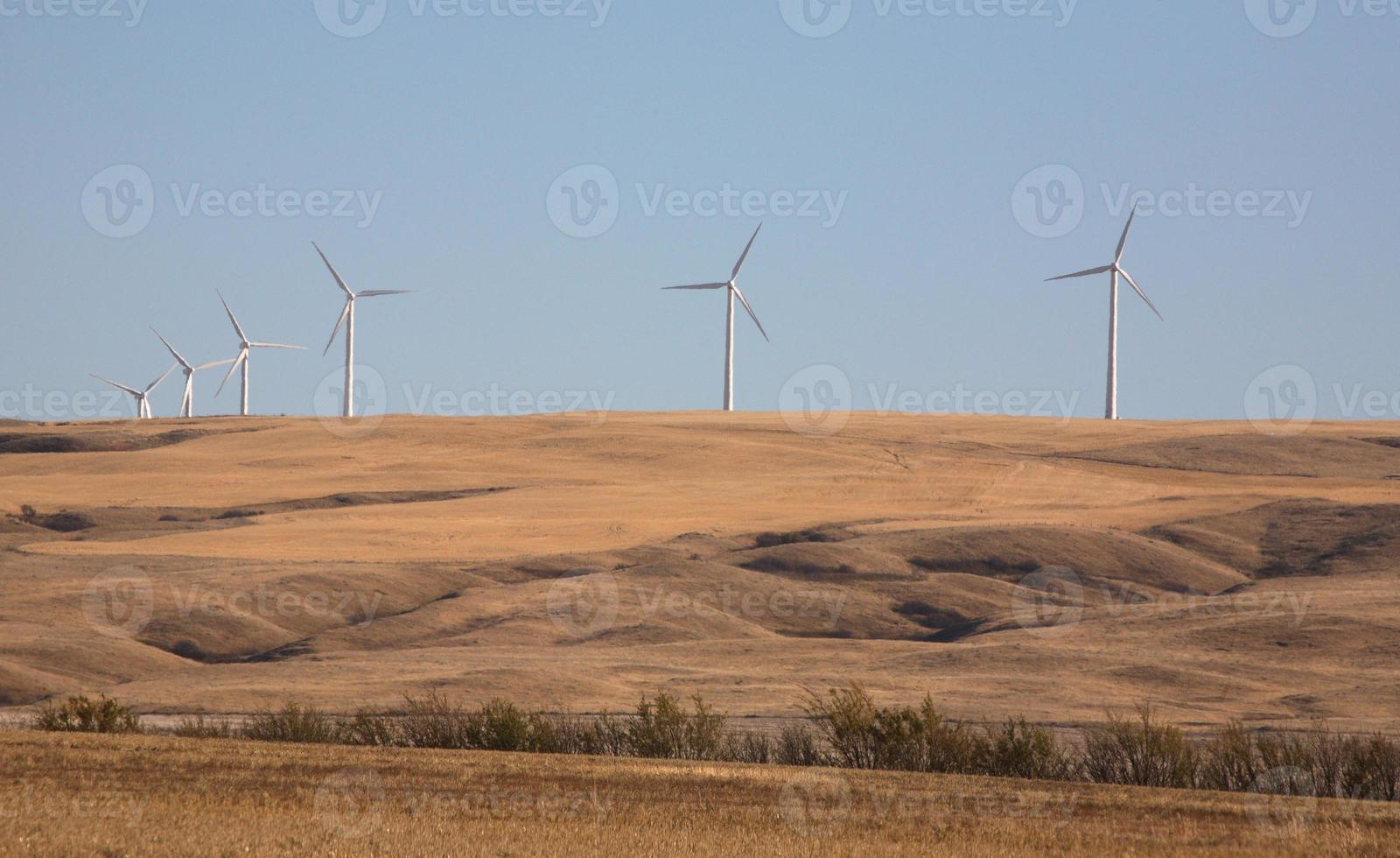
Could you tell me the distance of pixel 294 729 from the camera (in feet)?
94.7

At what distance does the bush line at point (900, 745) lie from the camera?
2508 centimetres

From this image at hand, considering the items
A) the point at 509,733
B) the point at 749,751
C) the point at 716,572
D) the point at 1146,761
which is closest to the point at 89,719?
the point at 509,733

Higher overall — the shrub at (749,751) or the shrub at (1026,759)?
the shrub at (1026,759)

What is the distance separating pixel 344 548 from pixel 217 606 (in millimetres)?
12386

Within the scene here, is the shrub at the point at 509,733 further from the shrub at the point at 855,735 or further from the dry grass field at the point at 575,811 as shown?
the shrub at the point at 855,735

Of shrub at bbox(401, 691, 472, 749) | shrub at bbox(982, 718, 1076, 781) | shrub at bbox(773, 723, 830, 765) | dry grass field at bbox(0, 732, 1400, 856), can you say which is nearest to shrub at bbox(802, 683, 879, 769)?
shrub at bbox(773, 723, 830, 765)

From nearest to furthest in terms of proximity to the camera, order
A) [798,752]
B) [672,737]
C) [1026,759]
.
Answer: [1026,759] → [672,737] → [798,752]

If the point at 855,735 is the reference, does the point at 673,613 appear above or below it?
below

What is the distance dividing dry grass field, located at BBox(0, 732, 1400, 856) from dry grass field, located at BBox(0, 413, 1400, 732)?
14327 millimetres

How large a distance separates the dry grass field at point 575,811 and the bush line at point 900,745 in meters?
2.11

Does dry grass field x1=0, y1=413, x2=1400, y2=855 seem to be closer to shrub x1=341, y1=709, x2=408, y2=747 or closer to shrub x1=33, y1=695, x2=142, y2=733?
shrub x1=33, y1=695, x2=142, y2=733

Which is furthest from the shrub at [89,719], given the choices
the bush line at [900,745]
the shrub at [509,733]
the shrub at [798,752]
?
the shrub at [798,752]

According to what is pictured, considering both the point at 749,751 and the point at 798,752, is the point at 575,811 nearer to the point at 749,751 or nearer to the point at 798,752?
the point at 749,751

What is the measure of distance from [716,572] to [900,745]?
31418 mm
